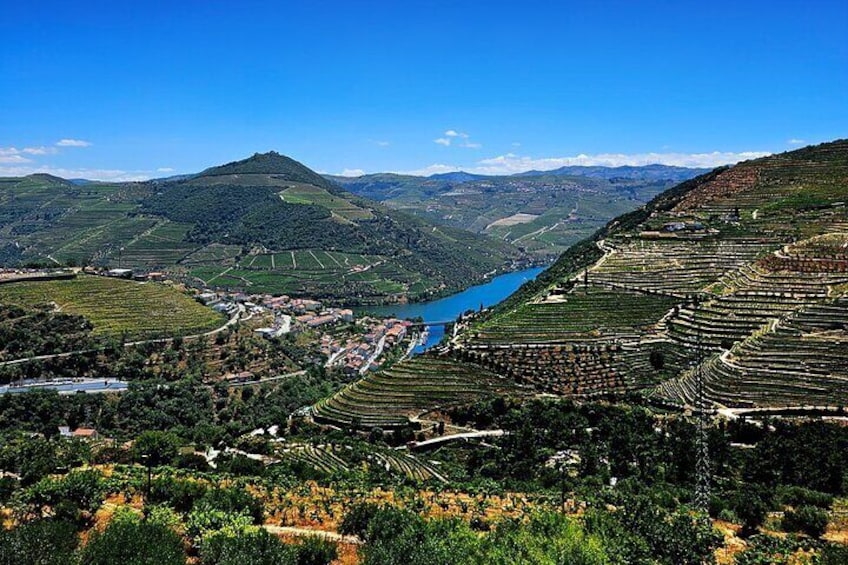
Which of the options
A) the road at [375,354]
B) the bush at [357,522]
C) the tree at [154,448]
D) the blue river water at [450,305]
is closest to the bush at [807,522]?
the bush at [357,522]

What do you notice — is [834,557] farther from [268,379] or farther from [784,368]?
[268,379]

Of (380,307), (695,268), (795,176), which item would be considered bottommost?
(380,307)

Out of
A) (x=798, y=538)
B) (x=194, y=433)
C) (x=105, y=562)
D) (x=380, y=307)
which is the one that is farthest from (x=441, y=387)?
(x=380, y=307)

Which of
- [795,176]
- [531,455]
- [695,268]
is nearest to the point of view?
[531,455]

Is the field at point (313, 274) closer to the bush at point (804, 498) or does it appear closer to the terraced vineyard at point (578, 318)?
the terraced vineyard at point (578, 318)

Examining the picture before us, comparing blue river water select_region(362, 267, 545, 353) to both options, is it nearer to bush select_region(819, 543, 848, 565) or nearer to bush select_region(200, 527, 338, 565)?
bush select_region(200, 527, 338, 565)

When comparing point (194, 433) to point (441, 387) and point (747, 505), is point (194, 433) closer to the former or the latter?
point (441, 387)
